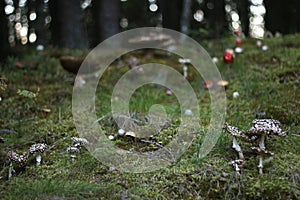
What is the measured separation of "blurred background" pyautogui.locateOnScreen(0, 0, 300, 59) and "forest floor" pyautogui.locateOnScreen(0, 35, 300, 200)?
4.78 feet

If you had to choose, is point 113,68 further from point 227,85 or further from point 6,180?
point 6,180

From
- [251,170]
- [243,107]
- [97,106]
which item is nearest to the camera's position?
[251,170]

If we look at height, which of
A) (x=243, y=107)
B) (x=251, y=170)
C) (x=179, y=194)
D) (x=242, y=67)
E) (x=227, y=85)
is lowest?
(x=179, y=194)

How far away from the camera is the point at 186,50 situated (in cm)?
675

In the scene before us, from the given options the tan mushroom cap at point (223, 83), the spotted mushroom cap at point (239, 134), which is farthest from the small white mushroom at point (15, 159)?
the tan mushroom cap at point (223, 83)

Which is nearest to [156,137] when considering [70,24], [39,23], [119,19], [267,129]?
[267,129]

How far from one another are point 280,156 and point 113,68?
12.9 feet

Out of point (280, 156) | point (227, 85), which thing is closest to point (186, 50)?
point (227, 85)

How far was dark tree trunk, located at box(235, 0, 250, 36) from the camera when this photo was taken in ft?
42.5

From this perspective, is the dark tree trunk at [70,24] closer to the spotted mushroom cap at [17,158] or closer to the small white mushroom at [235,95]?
the small white mushroom at [235,95]

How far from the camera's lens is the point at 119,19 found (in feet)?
34.2

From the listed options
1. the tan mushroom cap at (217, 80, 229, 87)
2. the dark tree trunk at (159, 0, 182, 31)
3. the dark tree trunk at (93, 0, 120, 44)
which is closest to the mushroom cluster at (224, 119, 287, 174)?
the tan mushroom cap at (217, 80, 229, 87)

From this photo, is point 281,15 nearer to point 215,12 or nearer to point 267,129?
point 215,12

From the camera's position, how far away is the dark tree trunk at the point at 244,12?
13.0m
